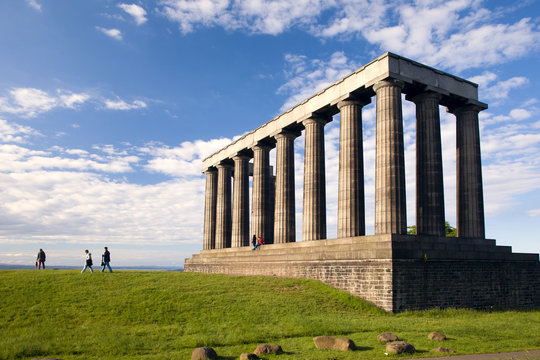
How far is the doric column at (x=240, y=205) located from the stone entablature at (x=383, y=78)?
11.5m

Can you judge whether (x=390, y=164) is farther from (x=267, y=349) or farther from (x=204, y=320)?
(x=267, y=349)

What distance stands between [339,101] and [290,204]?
12271 millimetres

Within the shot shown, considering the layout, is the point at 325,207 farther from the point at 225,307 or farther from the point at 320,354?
the point at 320,354

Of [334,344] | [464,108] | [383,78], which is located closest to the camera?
[334,344]

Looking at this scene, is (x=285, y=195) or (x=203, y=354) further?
(x=285, y=195)

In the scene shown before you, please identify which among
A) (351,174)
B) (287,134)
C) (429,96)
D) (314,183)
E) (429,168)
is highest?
(429,96)

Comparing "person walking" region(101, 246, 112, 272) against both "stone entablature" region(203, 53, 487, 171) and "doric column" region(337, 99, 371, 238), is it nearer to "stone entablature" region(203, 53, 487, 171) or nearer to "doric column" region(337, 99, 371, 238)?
"doric column" region(337, 99, 371, 238)

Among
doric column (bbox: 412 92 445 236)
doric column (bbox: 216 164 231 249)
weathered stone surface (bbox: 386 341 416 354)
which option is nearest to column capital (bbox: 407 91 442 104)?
doric column (bbox: 412 92 445 236)

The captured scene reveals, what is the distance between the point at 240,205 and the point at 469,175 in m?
27.8

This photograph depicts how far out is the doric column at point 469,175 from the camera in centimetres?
4022

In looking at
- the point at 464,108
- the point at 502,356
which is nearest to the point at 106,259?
the point at 502,356

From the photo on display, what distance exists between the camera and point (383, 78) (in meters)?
36.3

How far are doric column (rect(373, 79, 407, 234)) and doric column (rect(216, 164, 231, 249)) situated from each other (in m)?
31.5

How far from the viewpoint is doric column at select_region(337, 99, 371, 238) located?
38469 millimetres
